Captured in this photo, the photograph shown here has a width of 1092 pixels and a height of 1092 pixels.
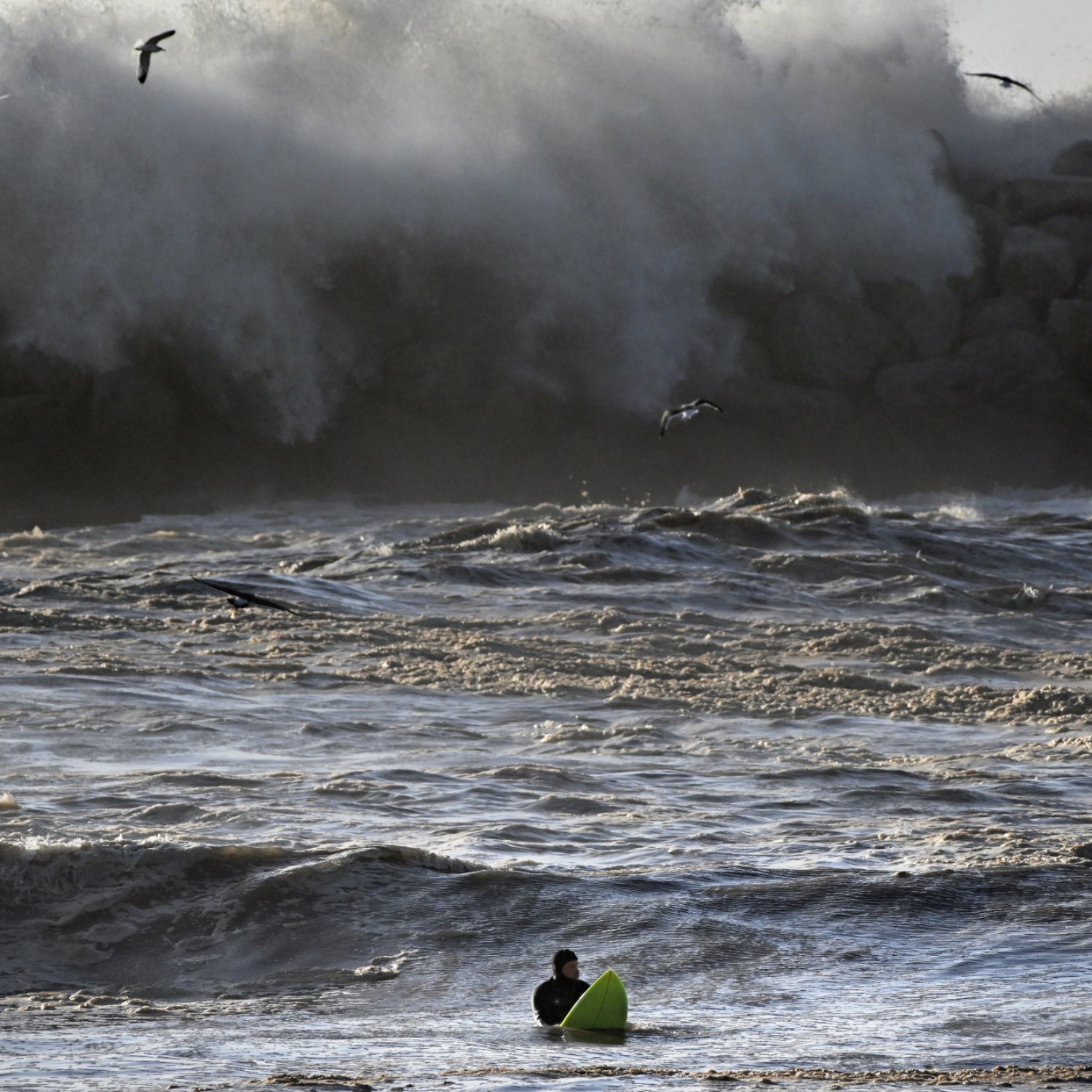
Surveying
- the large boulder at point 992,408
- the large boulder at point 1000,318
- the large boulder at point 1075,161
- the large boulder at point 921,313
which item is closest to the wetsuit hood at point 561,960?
the large boulder at point 992,408

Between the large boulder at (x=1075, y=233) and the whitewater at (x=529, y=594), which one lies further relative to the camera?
the large boulder at (x=1075, y=233)

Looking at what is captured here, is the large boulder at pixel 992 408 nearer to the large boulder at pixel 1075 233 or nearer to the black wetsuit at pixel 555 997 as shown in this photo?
the large boulder at pixel 1075 233

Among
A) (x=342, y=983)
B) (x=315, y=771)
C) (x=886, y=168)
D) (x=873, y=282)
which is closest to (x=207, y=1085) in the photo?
(x=342, y=983)

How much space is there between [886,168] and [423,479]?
1068 centimetres

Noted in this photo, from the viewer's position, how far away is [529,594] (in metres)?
14.7

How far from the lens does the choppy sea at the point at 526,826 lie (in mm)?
5570

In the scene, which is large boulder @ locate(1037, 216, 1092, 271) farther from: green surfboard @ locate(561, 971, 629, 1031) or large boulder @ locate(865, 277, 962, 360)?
green surfboard @ locate(561, 971, 629, 1031)

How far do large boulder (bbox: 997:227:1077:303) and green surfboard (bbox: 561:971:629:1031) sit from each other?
77.2ft

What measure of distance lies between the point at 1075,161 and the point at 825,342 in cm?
836

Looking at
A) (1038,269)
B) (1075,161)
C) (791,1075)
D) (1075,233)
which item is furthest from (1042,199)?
(791,1075)

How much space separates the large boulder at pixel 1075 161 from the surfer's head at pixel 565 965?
1081 inches

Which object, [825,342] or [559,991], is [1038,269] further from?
[559,991]

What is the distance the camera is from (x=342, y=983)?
21.1ft

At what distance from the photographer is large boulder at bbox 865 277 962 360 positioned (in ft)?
87.9
